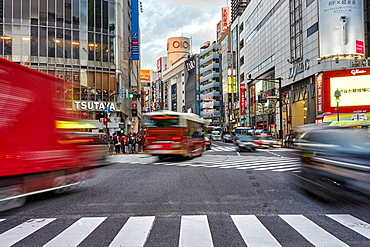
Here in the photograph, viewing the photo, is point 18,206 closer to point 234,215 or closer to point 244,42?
point 234,215

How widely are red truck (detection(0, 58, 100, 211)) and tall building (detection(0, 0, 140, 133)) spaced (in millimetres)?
28737

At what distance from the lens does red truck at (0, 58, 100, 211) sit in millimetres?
7062

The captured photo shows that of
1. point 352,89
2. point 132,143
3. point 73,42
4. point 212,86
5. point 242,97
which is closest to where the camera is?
point 132,143

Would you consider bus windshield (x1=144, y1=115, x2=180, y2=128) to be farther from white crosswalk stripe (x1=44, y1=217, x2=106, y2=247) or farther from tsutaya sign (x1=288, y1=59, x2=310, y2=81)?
tsutaya sign (x1=288, y1=59, x2=310, y2=81)

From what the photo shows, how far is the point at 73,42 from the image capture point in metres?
41.5

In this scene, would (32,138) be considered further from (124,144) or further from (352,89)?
(352,89)

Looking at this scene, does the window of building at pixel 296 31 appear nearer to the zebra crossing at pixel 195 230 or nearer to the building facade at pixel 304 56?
the building facade at pixel 304 56

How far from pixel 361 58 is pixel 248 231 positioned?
4417 cm

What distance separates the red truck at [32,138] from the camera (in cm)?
706

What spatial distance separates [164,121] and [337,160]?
42.2ft

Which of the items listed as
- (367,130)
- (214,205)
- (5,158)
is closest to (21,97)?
(5,158)

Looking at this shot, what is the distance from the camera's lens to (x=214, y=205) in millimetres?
7938

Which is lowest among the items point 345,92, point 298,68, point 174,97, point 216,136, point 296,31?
point 216,136

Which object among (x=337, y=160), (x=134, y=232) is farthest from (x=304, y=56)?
(x=134, y=232)
